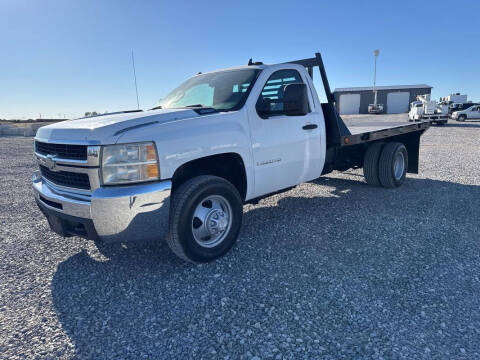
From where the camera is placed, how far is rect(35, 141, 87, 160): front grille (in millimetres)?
2807

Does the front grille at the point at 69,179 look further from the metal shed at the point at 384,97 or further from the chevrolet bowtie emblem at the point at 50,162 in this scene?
the metal shed at the point at 384,97

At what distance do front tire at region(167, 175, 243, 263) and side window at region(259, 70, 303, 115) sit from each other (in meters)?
1.22

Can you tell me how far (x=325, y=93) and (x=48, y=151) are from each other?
374 centimetres

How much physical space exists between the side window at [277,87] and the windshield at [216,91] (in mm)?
211

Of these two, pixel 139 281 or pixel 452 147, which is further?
pixel 452 147

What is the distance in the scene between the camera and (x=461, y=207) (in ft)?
16.2

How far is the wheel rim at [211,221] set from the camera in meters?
3.28

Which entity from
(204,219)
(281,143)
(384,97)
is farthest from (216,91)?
(384,97)

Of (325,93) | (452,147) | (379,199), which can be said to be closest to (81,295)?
(325,93)

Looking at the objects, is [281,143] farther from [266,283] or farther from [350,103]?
Answer: [350,103]

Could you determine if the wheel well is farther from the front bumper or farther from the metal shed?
the metal shed

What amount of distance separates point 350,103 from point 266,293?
51.8 metres

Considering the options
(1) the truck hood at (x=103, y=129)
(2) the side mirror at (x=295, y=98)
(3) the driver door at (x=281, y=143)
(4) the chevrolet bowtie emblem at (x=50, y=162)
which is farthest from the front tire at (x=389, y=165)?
(4) the chevrolet bowtie emblem at (x=50, y=162)

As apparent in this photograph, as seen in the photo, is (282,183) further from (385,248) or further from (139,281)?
(139,281)
